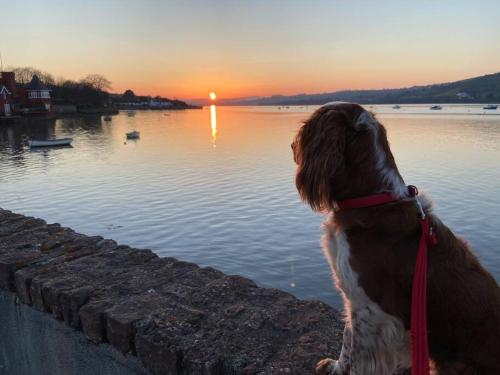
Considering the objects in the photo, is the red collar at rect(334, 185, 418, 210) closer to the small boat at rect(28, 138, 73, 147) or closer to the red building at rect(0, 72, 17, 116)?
the small boat at rect(28, 138, 73, 147)

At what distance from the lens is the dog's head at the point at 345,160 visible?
2.96 meters

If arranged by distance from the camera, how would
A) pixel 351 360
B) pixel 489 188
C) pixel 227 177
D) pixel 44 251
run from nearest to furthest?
1. pixel 351 360
2. pixel 44 251
3. pixel 489 188
4. pixel 227 177

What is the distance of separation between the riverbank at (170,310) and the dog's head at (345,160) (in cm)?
107

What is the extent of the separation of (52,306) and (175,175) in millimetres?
27564

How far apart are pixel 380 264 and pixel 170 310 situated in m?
1.87

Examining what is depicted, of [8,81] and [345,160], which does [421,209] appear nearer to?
[345,160]

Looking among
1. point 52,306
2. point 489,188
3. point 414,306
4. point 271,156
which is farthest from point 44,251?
point 271,156

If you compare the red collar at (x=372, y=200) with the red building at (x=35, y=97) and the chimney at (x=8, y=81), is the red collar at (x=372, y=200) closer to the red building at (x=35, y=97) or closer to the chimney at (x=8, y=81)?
the chimney at (x=8, y=81)

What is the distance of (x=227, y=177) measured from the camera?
2991 centimetres

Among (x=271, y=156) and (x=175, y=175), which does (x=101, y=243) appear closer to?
(x=175, y=175)

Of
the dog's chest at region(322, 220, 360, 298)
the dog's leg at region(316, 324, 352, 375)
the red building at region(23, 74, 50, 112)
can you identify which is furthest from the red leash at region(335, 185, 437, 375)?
the red building at region(23, 74, 50, 112)

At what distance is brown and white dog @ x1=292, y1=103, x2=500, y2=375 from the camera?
2.55 metres

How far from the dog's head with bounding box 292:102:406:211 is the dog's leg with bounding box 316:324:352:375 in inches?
37.2

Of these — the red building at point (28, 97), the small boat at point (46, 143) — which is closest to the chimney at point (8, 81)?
the red building at point (28, 97)
